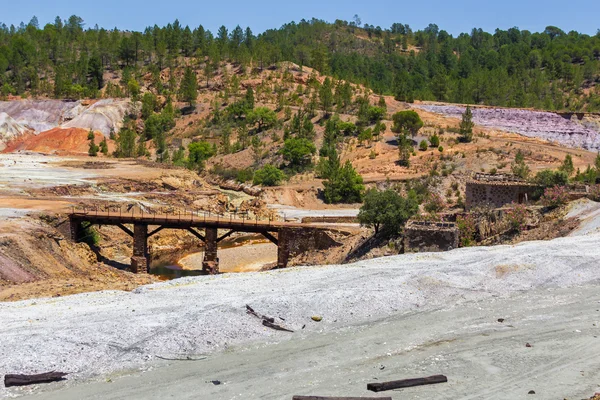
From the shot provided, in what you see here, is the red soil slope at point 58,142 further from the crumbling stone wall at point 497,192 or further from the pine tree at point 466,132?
the crumbling stone wall at point 497,192

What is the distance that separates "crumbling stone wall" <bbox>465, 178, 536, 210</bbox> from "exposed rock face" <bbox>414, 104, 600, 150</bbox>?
48.0m

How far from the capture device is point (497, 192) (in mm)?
50188

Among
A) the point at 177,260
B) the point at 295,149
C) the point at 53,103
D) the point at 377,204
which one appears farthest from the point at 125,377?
the point at 53,103

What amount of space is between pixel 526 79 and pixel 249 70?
1958 inches

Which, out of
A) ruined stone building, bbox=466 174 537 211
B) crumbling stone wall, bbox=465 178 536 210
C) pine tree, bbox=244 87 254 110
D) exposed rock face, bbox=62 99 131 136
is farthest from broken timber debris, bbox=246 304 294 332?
exposed rock face, bbox=62 99 131 136

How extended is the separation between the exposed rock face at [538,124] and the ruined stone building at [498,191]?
46973mm

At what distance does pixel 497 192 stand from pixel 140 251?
2551 cm

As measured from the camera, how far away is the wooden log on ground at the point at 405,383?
1727cm

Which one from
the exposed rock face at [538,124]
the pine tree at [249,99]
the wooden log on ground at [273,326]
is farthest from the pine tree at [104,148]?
the wooden log on ground at [273,326]

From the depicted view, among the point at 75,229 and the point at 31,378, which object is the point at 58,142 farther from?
the point at 31,378

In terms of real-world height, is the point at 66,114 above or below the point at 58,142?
above

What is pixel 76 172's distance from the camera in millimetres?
73875

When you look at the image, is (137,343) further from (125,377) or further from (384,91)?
(384,91)

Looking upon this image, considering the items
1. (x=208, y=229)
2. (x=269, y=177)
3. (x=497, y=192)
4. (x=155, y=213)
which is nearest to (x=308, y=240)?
(x=208, y=229)
